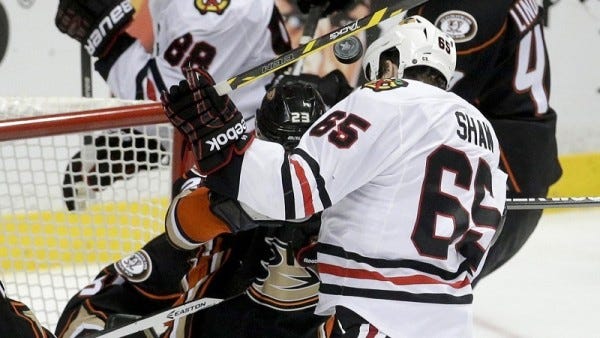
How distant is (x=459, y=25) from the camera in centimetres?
292

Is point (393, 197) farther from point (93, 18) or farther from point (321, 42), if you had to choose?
point (93, 18)

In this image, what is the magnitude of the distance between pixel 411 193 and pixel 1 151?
110 cm

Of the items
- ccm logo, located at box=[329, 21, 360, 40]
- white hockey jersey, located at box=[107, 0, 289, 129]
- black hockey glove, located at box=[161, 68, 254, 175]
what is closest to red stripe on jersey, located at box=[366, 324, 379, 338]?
black hockey glove, located at box=[161, 68, 254, 175]

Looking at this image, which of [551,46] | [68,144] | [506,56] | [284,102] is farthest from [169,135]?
[551,46]

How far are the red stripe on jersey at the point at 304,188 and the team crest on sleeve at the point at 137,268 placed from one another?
0.65m

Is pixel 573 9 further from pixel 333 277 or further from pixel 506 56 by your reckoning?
pixel 333 277

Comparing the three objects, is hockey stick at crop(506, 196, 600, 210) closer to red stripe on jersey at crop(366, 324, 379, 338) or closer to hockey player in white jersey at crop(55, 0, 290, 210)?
red stripe on jersey at crop(366, 324, 379, 338)

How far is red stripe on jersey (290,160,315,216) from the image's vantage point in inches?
72.8

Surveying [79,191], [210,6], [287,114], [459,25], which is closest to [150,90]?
[210,6]

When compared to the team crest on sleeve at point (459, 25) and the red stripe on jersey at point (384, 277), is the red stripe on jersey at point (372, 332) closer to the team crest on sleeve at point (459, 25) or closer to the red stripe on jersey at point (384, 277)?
the red stripe on jersey at point (384, 277)

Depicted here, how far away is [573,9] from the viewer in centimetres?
474

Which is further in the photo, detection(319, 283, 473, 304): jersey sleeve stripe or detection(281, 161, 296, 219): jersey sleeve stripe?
detection(319, 283, 473, 304): jersey sleeve stripe

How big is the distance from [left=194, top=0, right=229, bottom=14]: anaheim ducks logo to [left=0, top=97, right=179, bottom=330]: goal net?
0.40 meters

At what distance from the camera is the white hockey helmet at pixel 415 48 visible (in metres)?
2.07
